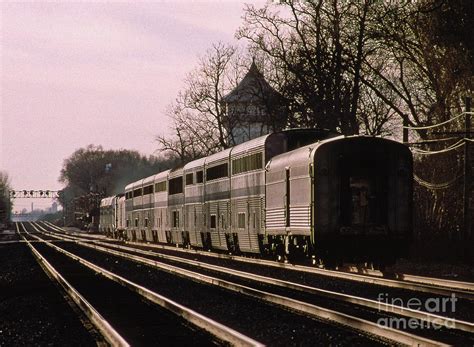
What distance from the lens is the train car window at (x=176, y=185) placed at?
141 ft

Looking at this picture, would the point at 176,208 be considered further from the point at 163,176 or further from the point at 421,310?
the point at 421,310

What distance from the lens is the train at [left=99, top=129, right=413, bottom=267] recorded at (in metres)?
22.4

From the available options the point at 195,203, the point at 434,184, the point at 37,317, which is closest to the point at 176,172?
the point at 195,203

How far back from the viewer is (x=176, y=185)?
4425cm

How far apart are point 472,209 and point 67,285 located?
1814 cm

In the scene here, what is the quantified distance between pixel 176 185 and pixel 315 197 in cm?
2237

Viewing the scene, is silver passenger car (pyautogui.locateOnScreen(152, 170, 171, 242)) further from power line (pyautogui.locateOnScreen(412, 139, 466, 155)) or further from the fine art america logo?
the fine art america logo

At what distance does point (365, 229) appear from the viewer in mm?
22438

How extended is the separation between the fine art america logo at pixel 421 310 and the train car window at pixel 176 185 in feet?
87.3

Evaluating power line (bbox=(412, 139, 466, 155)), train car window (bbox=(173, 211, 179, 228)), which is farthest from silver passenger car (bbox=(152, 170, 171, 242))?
power line (bbox=(412, 139, 466, 155))

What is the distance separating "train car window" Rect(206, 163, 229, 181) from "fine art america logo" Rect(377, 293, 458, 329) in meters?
16.6

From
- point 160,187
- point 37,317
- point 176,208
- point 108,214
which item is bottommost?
point 37,317

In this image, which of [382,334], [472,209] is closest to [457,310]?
[382,334]

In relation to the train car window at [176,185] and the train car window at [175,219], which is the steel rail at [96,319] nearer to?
the train car window at [176,185]
